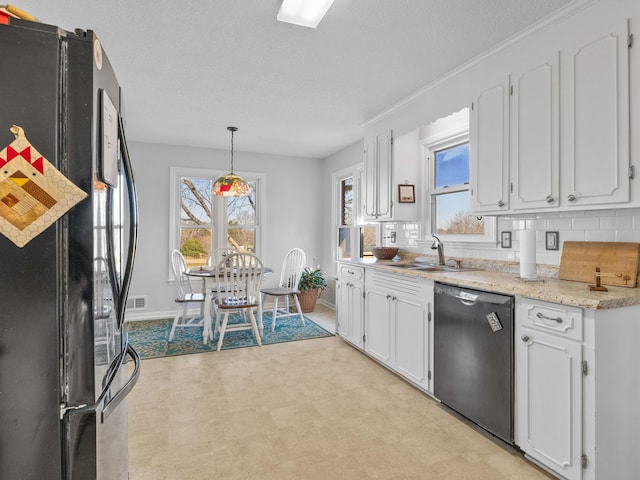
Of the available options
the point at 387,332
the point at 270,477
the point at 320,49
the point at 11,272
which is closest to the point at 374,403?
the point at 387,332

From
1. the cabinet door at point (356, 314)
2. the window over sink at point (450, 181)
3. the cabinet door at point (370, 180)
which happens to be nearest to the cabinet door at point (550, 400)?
the window over sink at point (450, 181)

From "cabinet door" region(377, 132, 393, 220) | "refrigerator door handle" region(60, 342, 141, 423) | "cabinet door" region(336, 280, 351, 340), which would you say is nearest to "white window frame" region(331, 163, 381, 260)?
"cabinet door" region(377, 132, 393, 220)

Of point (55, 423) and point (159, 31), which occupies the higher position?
point (159, 31)

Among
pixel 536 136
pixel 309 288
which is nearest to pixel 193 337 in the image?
Result: pixel 309 288

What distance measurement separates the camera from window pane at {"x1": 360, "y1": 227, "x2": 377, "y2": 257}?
16.3ft

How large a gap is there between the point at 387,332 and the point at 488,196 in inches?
54.3

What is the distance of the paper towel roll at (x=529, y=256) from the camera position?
7.17ft

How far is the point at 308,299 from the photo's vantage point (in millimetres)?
5410

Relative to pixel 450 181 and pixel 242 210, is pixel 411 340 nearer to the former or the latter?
pixel 450 181

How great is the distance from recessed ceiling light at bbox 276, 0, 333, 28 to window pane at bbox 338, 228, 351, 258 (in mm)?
3517

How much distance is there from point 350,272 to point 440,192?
1.20 meters

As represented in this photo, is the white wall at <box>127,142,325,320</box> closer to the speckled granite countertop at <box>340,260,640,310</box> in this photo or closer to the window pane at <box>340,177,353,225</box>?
the window pane at <box>340,177,353,225</box>

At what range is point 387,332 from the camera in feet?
10.3

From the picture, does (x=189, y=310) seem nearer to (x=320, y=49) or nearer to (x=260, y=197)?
(x=260, y=197)
